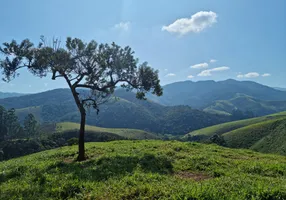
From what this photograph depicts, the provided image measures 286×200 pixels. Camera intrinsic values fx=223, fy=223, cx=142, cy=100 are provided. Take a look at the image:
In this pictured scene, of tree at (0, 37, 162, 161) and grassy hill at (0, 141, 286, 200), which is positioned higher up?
tree at (0, 37, 162, 161)

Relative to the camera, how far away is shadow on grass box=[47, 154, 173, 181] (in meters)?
14.0

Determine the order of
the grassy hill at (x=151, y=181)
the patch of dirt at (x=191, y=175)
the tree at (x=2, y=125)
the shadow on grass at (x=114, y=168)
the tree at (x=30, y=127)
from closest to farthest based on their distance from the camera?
the grassy hill at (x=151, y=181), the shadow on grass at (x=114, y=168), the patch of dirt at (x=191, y=175), the tree at (x=2, y=125), the tree at (x=30, y=127)

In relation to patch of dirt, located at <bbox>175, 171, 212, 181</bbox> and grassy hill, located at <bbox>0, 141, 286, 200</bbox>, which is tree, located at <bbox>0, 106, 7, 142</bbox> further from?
patch of dirt, located at <bbox>175, 171, 212, 181</bbox>

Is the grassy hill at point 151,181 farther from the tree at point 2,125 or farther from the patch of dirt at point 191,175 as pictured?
the tree at point 2,125

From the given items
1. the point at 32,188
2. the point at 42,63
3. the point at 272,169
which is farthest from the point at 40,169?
the point at 272,169

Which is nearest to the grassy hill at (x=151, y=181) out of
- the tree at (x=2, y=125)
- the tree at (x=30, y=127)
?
the tree at (x=2, y=125)

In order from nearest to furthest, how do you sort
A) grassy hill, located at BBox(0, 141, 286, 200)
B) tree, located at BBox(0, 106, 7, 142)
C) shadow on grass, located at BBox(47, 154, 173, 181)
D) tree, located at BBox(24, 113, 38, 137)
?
1. grassy hill, located at BBox(0, 141, 286, 200)
2. shadow on grass, located at BBox(47, 154, 173, 181)
3. tree, located at BBox(0, 106, 7, 142)
4. tree, located at BBox(24, 113, 38, 137)

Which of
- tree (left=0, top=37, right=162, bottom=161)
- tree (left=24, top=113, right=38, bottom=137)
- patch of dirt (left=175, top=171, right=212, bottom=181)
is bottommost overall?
tree (left=24, top=113, right=38, bottom=137)

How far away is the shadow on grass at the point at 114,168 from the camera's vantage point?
1401 centimetres

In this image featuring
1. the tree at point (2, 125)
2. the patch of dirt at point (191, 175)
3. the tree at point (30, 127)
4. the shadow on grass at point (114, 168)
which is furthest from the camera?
the tree at point (30, 127)

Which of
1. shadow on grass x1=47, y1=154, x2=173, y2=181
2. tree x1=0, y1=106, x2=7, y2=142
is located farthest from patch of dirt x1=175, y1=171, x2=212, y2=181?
tree x1=0, y1=106, x2=7, y2=142

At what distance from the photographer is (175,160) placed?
18.6 m

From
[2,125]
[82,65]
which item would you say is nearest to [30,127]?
A: [2,125]

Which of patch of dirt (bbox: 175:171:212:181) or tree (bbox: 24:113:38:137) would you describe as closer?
patch of dirt (bbox: 175:171:212:181)
